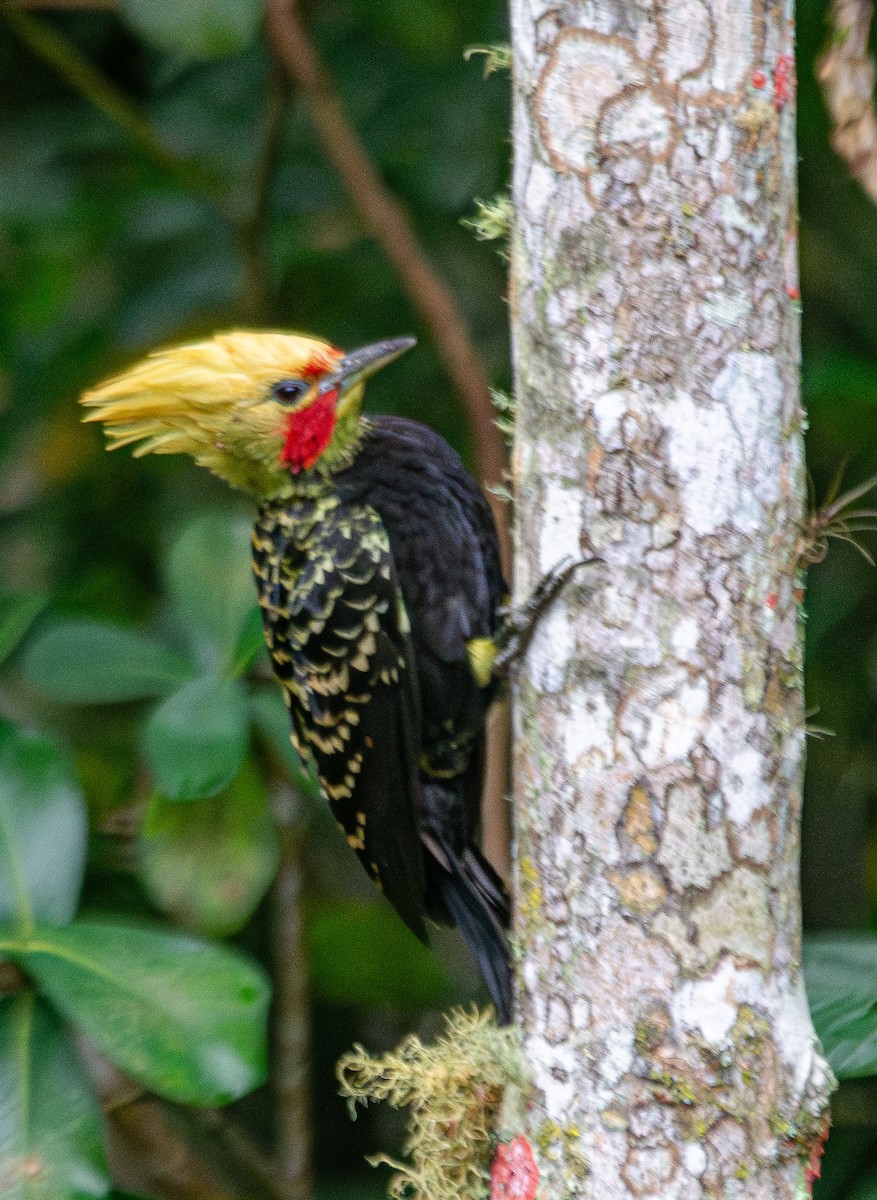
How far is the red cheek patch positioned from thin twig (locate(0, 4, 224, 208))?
0.88 metres

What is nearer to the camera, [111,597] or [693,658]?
[693,658]

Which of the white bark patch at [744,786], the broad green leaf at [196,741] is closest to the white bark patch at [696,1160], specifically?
the white bark patch at [744,786]

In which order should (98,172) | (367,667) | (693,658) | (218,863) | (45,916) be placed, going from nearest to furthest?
1. (693,658)
2. (45,916)
3. (367,667)
4. (218,863)
5. (98,172)

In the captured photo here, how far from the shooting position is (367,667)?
1.96 meters

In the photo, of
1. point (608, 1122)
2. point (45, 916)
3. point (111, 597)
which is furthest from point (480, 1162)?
point (111, 597)

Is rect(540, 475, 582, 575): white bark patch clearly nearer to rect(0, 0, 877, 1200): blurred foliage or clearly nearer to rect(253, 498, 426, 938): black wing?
rect(253, 498, 426, 938): black wing

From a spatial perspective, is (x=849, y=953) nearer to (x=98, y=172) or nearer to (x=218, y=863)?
(x=218, y=863)

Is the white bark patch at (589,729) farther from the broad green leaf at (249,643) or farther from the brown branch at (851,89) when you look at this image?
the broad green leaf at (249,643)

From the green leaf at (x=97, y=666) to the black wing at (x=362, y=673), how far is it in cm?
27

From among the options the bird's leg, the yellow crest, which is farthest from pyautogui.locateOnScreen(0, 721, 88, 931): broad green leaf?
the bird's leg

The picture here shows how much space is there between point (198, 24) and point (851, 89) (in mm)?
1120

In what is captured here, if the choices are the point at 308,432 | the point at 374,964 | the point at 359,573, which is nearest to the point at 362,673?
the point at 359,573

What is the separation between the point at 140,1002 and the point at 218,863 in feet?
1.51

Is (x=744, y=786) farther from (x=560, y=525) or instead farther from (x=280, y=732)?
(x=280, y=732)
